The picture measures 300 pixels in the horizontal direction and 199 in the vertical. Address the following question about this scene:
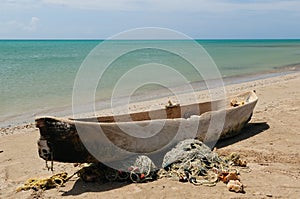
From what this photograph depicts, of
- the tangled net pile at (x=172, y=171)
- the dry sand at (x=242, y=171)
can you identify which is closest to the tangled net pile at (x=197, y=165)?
the tangled net pile at (x=172, y=171)

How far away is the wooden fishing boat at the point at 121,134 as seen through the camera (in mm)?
5516

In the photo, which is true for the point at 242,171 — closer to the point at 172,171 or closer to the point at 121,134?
the point at 172,171

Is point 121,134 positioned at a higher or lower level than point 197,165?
higher

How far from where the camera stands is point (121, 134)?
6.07m

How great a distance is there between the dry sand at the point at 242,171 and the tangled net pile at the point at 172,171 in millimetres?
148

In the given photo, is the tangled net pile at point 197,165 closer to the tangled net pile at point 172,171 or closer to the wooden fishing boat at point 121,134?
the tangled net pile at point 172,171

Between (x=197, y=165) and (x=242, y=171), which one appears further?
(x=242, y=171)

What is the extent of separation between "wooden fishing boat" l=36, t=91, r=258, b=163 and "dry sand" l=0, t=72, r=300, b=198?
497mm

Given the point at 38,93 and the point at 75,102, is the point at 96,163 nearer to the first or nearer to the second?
the point at 75,102

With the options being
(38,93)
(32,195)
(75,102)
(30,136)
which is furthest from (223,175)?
(38,93)

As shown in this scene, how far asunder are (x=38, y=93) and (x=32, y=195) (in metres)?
12.8

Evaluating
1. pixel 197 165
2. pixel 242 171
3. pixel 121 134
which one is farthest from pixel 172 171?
pixel 242 171

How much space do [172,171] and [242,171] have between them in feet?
4.15

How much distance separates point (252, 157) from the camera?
275 inches
